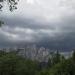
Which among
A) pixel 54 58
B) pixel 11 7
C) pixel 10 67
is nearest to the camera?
Answer: pixel 11 7

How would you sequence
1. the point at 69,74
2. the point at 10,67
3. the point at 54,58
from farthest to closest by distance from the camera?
the point at 54,58
the point at 10,67
the point at 69,74

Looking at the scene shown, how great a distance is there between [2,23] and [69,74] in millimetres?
83155

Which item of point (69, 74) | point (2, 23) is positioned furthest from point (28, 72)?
point (2, 23)

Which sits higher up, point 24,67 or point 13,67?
point 13,67

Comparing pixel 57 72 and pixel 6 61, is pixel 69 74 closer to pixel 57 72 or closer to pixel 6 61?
pixel 57 72

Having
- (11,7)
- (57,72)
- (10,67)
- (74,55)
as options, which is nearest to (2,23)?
(11,7)

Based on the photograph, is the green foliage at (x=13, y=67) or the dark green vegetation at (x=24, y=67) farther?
the green foliage at (x=13, y=67)

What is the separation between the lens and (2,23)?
19.3 meters

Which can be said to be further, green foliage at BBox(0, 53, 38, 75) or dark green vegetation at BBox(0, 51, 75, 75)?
green foliage at BBox(0, 53, 38, 75)

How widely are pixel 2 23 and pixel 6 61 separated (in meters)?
102

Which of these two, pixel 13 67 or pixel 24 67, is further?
pixel 24 67

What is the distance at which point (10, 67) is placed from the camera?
11719cm

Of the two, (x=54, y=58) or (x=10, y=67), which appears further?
(x=54, y=58)

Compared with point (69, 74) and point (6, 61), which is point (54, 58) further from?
point (69, 74)
